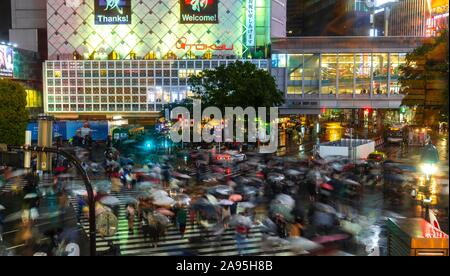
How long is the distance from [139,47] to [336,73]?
2724cm

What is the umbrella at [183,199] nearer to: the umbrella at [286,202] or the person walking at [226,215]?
the person walking at [226,215]

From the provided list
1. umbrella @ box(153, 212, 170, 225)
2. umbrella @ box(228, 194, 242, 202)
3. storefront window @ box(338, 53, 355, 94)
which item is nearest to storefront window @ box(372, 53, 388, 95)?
storefront window @ box(338, 53, 355, 94)

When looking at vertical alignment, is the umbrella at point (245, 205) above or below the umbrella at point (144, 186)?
below

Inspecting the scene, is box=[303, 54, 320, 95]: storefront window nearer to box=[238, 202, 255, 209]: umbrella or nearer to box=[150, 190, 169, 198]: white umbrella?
box=[238, 202, 255, 209]: umbrella

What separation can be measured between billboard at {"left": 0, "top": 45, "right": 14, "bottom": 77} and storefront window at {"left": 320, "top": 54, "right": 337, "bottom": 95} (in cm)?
3752

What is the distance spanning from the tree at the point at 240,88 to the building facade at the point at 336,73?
2140 cm

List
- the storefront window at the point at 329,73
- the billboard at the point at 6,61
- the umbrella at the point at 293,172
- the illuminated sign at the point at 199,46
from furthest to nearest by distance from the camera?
the illuminated sign at the point at 199,46, the storefront window at the point at 329,73, the billboard at the point at 6,61, the umbrella at the point at 293,172

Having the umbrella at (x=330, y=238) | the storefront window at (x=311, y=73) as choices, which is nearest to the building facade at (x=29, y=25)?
the storefront window at (x=311, y=73)

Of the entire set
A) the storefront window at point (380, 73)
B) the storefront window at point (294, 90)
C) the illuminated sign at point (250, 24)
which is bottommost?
the storefront window at point (294, 90)

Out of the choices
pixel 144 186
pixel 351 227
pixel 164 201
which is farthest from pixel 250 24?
pixel 351 227

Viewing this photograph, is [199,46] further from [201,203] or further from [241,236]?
[241,236]

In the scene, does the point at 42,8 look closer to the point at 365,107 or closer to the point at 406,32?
the point at 365,107

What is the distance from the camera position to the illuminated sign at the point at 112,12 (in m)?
67.8
